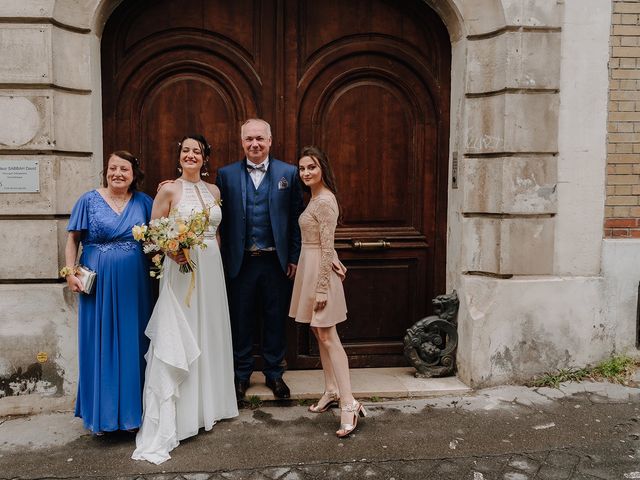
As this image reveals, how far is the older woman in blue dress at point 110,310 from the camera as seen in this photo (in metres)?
4.18

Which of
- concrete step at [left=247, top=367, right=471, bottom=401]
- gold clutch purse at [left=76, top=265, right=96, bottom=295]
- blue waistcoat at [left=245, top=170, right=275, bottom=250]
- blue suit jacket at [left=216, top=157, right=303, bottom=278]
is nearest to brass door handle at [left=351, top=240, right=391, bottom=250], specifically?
blue suit jacket at [left=216, top=157, right=303, bottom=278]

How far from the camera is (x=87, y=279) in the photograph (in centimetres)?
417

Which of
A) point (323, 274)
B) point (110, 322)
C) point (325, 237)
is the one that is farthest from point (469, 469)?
point (110, 322)

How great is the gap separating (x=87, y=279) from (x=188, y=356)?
0.88 meters

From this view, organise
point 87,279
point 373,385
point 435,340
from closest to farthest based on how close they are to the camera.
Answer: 1. point 87,279
2. point 373,385
3. point 435,340

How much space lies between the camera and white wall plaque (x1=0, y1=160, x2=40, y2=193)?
475 cm

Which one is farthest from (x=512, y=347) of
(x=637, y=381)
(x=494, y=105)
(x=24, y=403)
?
(x=24, y=403)

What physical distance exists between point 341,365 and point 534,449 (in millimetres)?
1443

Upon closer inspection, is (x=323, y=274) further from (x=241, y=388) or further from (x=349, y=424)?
(x=241, y=388)

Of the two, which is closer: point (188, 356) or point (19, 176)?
point (188, 356)

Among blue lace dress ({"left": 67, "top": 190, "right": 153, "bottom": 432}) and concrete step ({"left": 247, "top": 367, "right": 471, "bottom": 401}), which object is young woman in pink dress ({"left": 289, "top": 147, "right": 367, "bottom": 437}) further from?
blue lace dress ({"left": 67, "top": 190, "right": 153, "bottom": 432})

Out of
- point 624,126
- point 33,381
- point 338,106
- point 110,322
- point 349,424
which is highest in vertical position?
point 338,106

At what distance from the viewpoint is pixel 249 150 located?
473 cm

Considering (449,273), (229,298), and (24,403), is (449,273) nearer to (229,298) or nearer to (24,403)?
(229,298)
